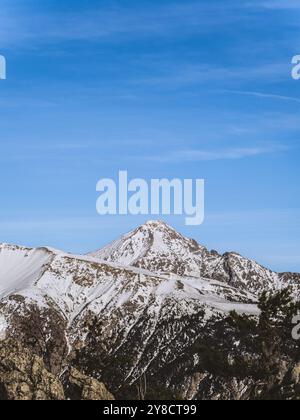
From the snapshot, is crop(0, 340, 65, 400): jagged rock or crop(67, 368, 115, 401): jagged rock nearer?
crop(67, 368, 115, 401): jagged rock

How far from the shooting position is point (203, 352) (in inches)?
4545

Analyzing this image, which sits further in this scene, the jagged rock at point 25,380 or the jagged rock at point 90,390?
Result: the jagged rock at point 25,380

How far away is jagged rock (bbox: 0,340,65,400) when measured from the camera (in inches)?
3401

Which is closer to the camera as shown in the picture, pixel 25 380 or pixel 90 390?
pixel 90 390

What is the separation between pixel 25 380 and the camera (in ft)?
296

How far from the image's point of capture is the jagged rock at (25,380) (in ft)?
283

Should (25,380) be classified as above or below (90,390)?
above
